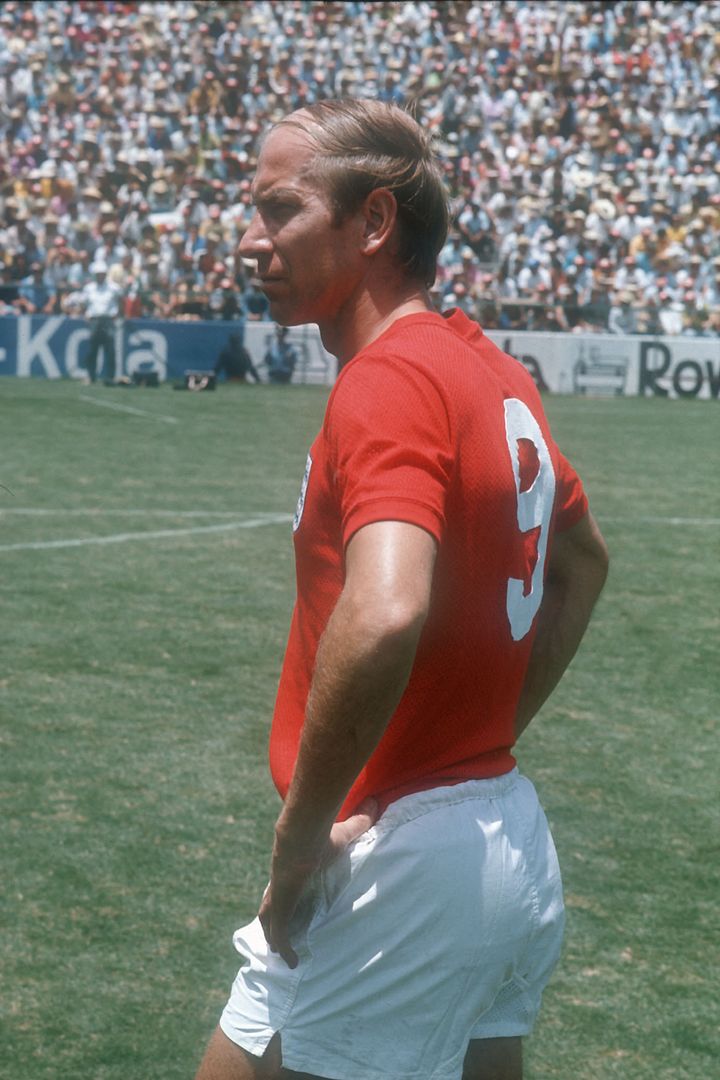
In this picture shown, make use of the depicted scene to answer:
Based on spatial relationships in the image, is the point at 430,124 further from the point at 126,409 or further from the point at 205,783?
the point at 205,783

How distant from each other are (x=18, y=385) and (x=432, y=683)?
69.9 feet

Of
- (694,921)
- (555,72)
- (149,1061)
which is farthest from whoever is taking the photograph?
(555,72)

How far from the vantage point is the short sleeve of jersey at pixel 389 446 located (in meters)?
1.94

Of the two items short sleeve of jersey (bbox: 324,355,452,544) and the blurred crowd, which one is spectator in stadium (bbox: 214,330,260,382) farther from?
short sleeve of jersey (bbox: 324,355,452,544)

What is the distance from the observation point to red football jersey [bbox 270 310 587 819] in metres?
1.99

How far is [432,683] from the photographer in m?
2.17

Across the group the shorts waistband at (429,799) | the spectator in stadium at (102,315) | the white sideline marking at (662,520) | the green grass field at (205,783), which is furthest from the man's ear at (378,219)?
the spectator in stadium at (102,315)

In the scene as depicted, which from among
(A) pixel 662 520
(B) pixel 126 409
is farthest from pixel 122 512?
(B) pixel 126 409

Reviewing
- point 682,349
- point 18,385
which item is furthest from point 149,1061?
point 682,349

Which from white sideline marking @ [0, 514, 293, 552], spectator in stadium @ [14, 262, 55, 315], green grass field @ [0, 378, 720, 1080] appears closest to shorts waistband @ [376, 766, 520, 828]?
green grass field @ [0, 378, 720, 1080]

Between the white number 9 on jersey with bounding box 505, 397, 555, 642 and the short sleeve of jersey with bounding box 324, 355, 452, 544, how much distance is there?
0.20m

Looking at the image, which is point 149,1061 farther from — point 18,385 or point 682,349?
point 682,349

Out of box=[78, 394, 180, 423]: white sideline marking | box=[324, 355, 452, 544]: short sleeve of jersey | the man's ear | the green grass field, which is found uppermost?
the man's ear

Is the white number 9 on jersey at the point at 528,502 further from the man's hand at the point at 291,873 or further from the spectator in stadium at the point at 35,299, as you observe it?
the spectator in stadium at the point at 35,299
